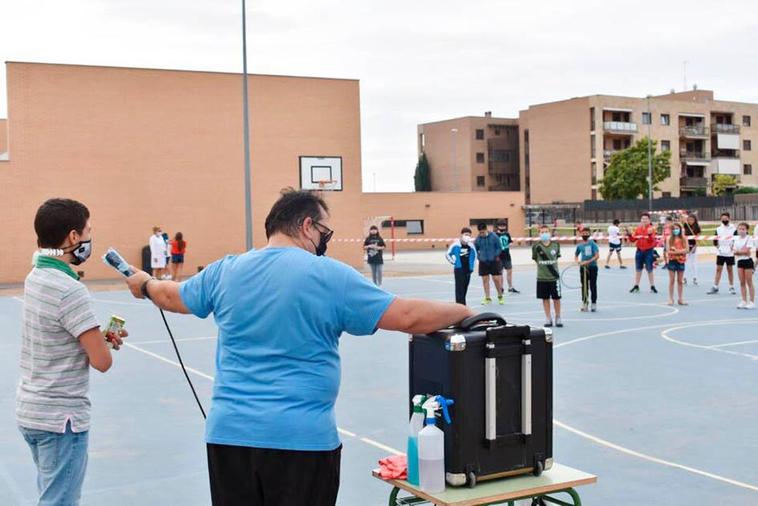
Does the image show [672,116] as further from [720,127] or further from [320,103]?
[320,103]

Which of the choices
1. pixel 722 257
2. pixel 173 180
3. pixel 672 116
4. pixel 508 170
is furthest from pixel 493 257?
pixel 508 170

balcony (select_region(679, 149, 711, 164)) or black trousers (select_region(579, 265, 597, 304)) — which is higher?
balcony (select_region(679, 149, 711, 164))

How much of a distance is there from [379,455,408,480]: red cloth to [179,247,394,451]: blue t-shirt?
21.3 inches

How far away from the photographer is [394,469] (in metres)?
3.94

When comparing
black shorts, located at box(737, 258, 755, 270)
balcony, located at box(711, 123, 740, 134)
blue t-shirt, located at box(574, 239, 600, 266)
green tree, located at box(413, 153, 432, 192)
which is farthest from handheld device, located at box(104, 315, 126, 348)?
green tree, located at box(413, 153, 432, 192)

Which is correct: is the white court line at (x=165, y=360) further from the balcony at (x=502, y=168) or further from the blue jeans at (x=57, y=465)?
the balcony at (x=502, y=168)

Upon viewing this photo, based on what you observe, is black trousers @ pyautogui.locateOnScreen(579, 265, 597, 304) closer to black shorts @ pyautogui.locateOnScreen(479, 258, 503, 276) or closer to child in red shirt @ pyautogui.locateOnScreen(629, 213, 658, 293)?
black shorts @ pyautogui.locateOnScreen(479, 258, 503, 276)

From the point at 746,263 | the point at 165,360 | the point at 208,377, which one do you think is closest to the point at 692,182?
the point at 746,263

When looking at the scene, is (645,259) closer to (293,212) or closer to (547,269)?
(547,269)

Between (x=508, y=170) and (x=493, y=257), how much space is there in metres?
76.3

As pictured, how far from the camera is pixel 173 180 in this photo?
35.2 meters

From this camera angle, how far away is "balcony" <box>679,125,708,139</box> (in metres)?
84.9

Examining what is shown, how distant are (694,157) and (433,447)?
3478 inches

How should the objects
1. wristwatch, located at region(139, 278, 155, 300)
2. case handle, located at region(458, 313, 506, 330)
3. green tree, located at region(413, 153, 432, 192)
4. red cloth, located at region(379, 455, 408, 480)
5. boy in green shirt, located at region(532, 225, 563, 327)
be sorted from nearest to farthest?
1. case handle, located at region(458, 313, 506, 330)
2. red cloth, located at region(379, 455, 408, 480)
3. wristwatch, located at region(139, 278, 155, 300)
4. boy in green shirt, located at region(532, 225, 563, 327)
5. green tree, located at region(413, 153, 432, 192)
